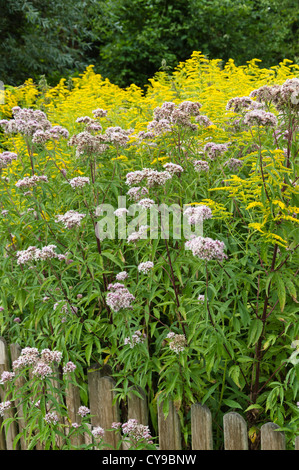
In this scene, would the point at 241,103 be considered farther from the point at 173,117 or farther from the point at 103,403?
the point at 103,403

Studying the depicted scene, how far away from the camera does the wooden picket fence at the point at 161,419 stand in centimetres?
236

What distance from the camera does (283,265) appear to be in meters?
2.45

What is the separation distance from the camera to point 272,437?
2.29 meters

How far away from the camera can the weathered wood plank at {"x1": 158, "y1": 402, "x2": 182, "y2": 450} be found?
262 cm

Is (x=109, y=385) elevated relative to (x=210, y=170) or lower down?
lower down

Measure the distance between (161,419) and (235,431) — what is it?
427 mm

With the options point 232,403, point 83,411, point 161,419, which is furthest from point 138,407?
point 232,403

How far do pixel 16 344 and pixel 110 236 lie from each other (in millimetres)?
976

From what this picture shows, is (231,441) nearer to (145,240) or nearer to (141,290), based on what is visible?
(141,290)

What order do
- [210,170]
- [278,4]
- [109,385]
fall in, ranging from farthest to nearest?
[278,4]
[210,170]
[109,385]

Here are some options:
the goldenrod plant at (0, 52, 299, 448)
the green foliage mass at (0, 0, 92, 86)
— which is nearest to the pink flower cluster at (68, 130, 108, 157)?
the goldenrod plant at (0, 52, 299, 448)

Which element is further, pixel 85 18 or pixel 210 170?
pixel 85 18

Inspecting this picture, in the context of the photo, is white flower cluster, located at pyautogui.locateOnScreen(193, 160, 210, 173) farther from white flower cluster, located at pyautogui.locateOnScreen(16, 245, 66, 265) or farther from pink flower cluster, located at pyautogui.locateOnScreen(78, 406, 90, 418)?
pink flower cluster, located at pyautogui.locateOnScreen(78, 406, 90, 418)
